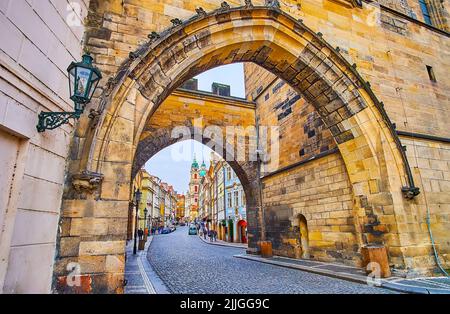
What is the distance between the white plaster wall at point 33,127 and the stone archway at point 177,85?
0.85 feet

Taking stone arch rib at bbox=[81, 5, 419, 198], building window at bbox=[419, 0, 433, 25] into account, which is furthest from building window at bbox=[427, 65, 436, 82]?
stone arch rib at bbox=[81, 5, 419, 198]

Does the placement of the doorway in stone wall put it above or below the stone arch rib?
below

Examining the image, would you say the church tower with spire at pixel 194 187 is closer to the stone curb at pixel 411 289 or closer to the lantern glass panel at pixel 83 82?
the stone curb at pixel 411 289

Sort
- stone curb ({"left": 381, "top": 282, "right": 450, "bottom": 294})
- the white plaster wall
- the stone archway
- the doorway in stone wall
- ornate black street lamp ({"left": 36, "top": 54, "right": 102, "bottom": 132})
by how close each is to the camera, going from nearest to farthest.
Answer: the white plaster wall, ornate black street lamp ({"left": 36, "top": 54, "right": 102, "bottom": 132}), the stone archway, stone curb ({"left": 381, "top": 282, "right": 450, "bottom": 294}), the doorway in stone wall

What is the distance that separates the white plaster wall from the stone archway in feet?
0.85

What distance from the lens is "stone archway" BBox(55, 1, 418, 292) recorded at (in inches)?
132

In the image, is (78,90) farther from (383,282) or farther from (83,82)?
(383,282)

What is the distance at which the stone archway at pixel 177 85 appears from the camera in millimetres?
3357

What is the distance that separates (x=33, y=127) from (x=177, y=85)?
9.78 ft

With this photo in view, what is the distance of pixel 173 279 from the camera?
5797 millimetres

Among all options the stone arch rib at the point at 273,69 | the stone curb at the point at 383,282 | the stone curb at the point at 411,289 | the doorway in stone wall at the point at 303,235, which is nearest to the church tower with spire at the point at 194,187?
the doorway in stone wall at the point at 303,235

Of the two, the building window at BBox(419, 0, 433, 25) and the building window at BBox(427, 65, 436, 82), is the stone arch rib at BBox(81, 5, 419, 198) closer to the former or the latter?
the building window at BBox(427, 65, 436, 82)
